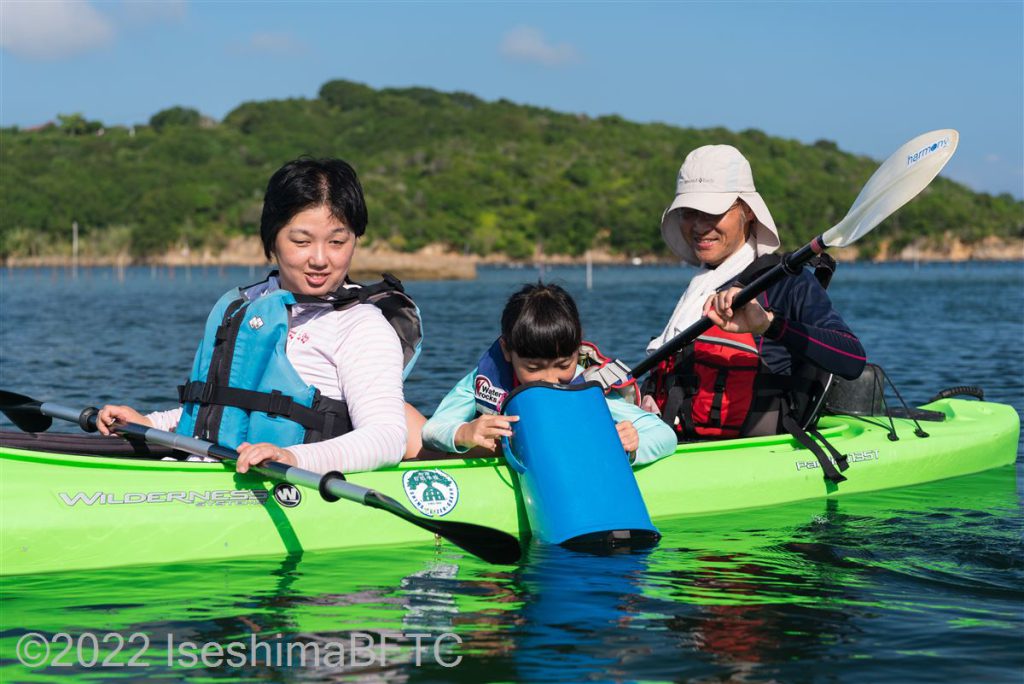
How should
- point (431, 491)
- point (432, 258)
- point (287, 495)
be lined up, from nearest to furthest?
point (287, 495)
point (431, 491)
point (432, 258)

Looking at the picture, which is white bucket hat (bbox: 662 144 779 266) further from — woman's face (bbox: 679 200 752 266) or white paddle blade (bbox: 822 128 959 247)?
white paddle blade (bbox: 822 128 959 247)

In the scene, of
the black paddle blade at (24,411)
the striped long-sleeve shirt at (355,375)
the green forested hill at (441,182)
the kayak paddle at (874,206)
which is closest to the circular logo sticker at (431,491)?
the striped long-sleeve shirt at (355,375)

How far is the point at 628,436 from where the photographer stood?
474 centimetres

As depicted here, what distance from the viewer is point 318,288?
14.1ft

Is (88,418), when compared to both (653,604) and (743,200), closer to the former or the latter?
(653,604)

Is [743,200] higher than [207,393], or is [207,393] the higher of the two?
[743,200]

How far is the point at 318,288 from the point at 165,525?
1.08 m

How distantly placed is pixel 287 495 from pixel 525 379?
105cm

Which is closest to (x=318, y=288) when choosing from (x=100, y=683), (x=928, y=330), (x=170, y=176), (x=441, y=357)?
(x=100, y=683)

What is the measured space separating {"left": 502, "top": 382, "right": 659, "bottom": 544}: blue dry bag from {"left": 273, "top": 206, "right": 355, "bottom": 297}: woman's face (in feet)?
2.79

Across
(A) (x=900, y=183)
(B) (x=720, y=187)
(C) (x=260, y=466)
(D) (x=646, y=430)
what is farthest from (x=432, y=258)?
(C) (x=260, y=466)

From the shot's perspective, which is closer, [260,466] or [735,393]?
[260,466]

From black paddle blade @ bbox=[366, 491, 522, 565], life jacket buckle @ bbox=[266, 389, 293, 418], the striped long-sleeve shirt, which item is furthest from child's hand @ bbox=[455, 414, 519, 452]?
life jacket buckle @ bbox=[266, 389, 293, 418]

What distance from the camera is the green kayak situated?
4.20 meters
